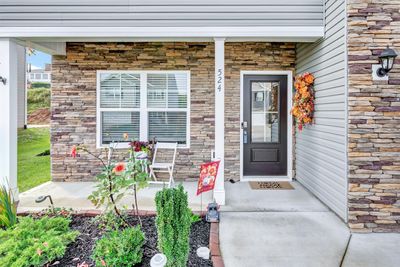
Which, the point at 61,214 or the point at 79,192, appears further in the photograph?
the point at 79,192

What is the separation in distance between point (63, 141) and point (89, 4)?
275 centimetres

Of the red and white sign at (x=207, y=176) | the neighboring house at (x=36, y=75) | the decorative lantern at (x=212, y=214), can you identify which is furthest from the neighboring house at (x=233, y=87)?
the neighboring house at (x=36, y=75)

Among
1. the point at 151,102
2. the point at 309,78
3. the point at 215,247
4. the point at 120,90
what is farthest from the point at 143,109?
the point at 215,247

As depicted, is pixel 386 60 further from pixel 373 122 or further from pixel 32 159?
pixel 32 159

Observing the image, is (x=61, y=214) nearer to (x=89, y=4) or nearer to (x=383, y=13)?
(x=89, y=4)

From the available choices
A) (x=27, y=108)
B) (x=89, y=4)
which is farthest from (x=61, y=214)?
(x=27, y=108)

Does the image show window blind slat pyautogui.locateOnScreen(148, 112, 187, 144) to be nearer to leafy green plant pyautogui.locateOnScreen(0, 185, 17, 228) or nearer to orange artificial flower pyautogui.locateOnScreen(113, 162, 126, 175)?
orange artificial flower pyautogui.locateOnScreen(113, 162, 126, 175)

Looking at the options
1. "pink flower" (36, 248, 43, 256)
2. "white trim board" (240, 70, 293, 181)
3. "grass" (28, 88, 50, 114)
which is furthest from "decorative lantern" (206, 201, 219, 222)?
"grass" (28, 88, 50, 114)

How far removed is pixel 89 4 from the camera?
4.10m

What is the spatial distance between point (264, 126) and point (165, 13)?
9.39ft

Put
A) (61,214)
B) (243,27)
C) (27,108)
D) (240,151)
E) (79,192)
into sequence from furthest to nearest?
(27,108)
(240,151)
(79,192)
(243,27)
(61,214)

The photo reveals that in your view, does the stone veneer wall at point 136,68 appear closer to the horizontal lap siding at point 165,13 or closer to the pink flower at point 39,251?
the horizontal lap siding at point 165,13

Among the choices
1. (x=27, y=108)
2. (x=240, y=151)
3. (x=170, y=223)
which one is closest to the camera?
(x=170, y=223)

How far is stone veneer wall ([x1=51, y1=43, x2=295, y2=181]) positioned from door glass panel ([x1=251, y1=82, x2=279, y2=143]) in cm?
34
